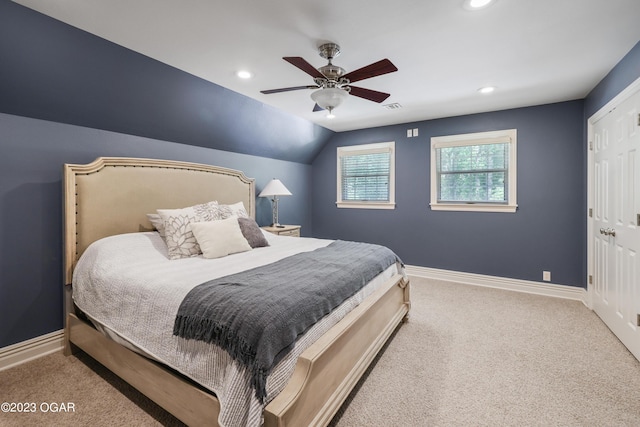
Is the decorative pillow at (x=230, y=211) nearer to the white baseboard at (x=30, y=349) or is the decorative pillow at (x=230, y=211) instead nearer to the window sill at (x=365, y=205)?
the white baseboard at (x=30, y=349)

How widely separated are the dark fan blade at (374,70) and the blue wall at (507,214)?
2.69 metres

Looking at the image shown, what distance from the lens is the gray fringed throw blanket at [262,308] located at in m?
1.25

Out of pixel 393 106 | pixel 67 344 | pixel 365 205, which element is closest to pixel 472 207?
pixel 365 205

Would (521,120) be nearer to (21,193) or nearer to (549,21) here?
(549,21)

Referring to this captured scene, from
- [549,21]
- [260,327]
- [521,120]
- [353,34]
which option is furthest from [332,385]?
[521,120]

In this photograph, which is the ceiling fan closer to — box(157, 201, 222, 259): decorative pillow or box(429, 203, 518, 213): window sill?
box(157, 201, 222, 259): decorative pillow

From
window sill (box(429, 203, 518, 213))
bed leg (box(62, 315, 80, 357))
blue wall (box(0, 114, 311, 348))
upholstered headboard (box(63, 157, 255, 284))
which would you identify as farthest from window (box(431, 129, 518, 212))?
bed leg (box(62, 315, 80, 357))

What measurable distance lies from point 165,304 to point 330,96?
1.78 m

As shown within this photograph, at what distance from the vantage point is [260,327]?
128 centimetres

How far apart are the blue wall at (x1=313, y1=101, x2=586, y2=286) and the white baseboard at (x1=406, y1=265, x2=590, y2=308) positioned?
0.07 m

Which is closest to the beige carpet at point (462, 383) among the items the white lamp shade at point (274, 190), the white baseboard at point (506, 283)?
the white baseboard at point (506, 283)

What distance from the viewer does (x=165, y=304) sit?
1618 millimetres

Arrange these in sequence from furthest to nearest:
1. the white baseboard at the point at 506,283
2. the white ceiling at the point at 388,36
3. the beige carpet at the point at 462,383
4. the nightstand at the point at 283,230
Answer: the nightstand at the point at 283,230
the white baseboard at the point at 506,283
the white ceiling at the point at 388,36
the beige carpet at the point at 462,383

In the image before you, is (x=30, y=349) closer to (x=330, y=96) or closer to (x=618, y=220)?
(x=330, y=96)
